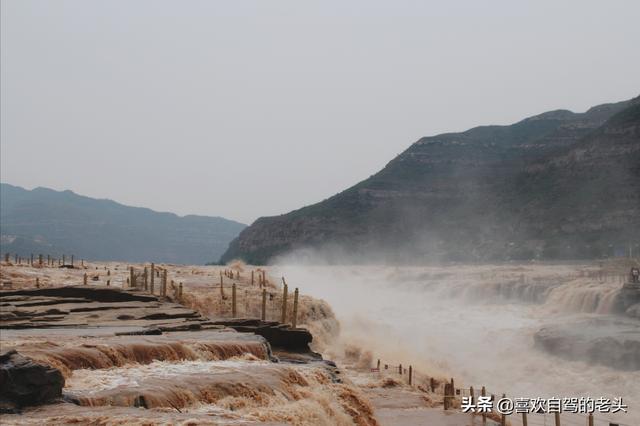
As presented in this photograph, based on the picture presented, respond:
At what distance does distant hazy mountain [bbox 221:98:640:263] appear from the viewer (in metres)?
104

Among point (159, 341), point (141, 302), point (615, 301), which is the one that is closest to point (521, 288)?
point (615, 301)

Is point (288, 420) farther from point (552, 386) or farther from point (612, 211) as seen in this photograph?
point (612, 211)

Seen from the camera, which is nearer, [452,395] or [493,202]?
[452,395]

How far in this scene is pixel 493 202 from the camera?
137000 mm

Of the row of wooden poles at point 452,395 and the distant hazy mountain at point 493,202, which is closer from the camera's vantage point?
the row of wooden poles at point 452,395

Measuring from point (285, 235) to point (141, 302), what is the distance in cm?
13752

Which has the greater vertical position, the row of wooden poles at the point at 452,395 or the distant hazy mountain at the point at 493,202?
the distant hazy mountain at the point at 493,202

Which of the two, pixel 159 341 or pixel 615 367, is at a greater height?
pixel 159 341

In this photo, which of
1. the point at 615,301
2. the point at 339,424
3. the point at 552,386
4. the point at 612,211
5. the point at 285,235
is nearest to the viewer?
the point at 339,424

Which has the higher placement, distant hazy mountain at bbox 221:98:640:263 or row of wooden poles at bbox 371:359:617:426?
distant hazy mountain at bbox 221:98:640:263

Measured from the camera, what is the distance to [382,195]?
166m

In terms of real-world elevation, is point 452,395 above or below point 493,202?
below

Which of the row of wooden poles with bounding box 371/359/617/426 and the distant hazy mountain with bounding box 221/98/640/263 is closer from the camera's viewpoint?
the row of wooden poles with bounding box 371/359/617/426

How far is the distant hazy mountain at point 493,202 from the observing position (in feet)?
343
